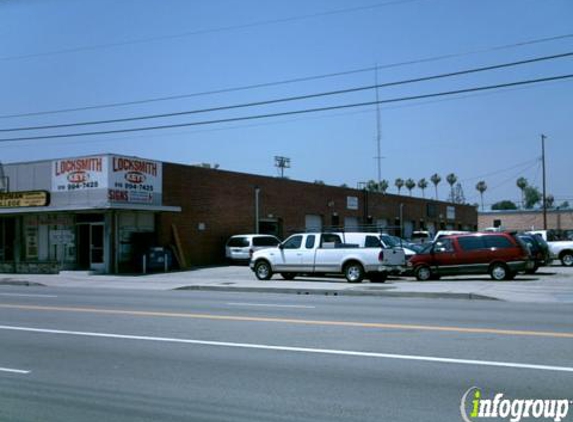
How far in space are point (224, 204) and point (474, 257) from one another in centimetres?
1762

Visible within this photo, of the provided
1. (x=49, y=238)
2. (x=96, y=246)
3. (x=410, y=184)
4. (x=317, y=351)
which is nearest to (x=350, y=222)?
(x=96, y=246)

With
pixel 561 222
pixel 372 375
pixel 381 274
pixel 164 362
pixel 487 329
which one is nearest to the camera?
pixel 372 375

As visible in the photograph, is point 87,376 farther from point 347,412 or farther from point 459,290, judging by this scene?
point 459,290

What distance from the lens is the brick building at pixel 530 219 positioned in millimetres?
86887

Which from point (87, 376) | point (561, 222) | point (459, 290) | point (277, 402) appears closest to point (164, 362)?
point (87, 376)

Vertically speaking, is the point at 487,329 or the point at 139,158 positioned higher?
the point at 139,158

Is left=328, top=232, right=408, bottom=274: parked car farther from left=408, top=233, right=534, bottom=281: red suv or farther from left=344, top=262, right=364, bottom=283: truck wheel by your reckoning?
left=344, top=262, right=364, bottom=283: truck wheel

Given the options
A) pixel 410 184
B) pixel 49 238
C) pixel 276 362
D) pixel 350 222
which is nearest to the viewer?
pixel 276 362

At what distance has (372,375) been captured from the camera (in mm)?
8031

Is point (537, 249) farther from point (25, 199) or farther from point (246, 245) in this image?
point (25, 199)

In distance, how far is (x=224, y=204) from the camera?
38938 millimetres

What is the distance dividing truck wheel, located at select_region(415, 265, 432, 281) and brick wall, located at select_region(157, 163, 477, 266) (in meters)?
14.2

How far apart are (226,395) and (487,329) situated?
608 cm

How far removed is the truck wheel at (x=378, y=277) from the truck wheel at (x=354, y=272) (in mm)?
550
